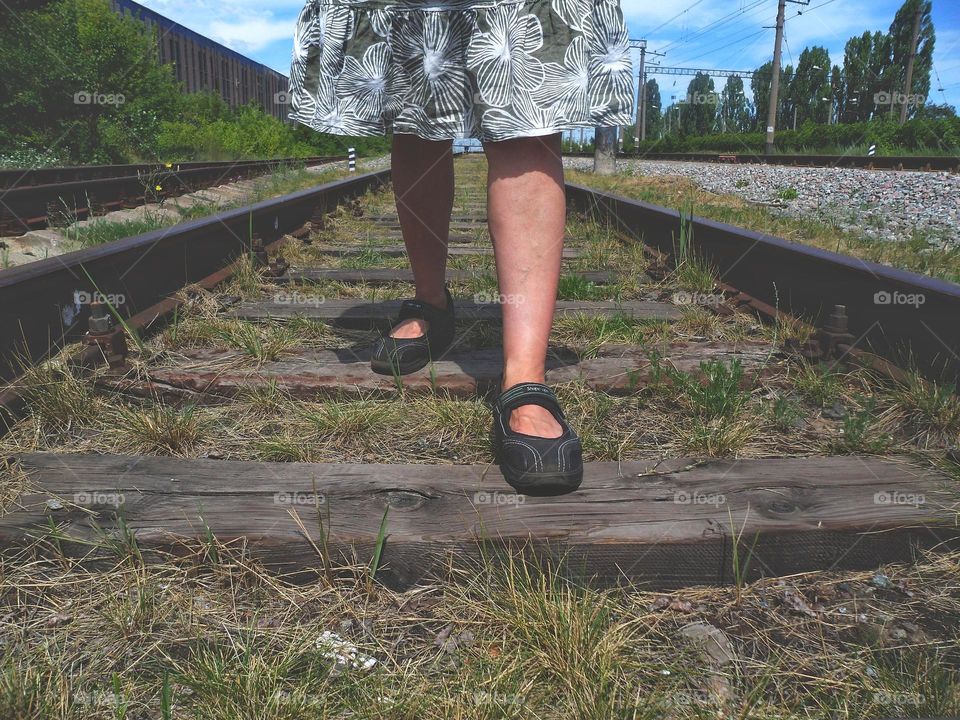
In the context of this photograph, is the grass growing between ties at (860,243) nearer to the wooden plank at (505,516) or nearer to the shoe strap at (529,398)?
the wooden plank at (505,516)

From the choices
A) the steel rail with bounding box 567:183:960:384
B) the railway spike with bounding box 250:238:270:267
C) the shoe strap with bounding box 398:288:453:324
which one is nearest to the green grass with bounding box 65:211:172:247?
the railway spike with bounding box 250:238:270:267

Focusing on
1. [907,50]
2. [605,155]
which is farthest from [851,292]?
[907,50]

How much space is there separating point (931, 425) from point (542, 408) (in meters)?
0.99

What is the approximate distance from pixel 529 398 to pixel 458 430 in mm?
271

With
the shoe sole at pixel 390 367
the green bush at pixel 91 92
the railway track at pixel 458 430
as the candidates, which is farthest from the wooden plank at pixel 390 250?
the green bush at pixel 91 92

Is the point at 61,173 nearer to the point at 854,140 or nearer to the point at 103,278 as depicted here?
the point at 103,278

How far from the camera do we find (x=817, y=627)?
122cm

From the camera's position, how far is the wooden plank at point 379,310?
9.10ft

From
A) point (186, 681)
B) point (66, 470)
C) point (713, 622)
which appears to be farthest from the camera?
point (66, 470)

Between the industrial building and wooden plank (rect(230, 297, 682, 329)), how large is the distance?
22861 mm

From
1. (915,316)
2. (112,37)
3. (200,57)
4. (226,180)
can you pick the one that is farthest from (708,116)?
(915,316)

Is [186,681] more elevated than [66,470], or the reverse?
[66,470]

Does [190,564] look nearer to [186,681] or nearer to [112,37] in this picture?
[186,681]

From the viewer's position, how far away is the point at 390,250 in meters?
4.43
